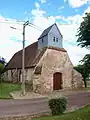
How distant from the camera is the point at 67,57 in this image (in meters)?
38.7

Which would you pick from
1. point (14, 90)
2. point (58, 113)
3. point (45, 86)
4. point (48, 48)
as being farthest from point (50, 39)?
point (58, 113)

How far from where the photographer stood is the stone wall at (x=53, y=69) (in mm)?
35281

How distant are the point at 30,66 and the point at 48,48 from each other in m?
3.73

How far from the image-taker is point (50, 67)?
3631 centimetres

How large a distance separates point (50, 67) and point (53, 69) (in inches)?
26.4

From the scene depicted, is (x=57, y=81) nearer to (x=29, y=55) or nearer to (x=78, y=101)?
(x=29, y=55)

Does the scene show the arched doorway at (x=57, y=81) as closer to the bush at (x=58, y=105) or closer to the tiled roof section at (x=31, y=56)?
the tiled roof section at (x=31, y=56)

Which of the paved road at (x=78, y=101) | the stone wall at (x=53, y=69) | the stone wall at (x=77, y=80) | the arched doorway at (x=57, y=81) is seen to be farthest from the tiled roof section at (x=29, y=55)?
the paved road at (x=78, y=101)

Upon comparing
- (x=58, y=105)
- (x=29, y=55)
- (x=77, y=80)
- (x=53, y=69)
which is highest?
(x=29, y=55)

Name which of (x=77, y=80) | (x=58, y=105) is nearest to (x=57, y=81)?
(x=77, y=80)

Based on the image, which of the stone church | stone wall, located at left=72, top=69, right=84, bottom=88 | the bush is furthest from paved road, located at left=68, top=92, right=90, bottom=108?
stone wall, located at left=72, top=69, right=84, bottom=88

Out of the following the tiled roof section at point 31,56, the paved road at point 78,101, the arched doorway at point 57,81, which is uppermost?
the tiled roof section at point 31,56

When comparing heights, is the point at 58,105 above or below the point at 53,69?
below

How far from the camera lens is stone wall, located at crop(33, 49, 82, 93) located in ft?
116
